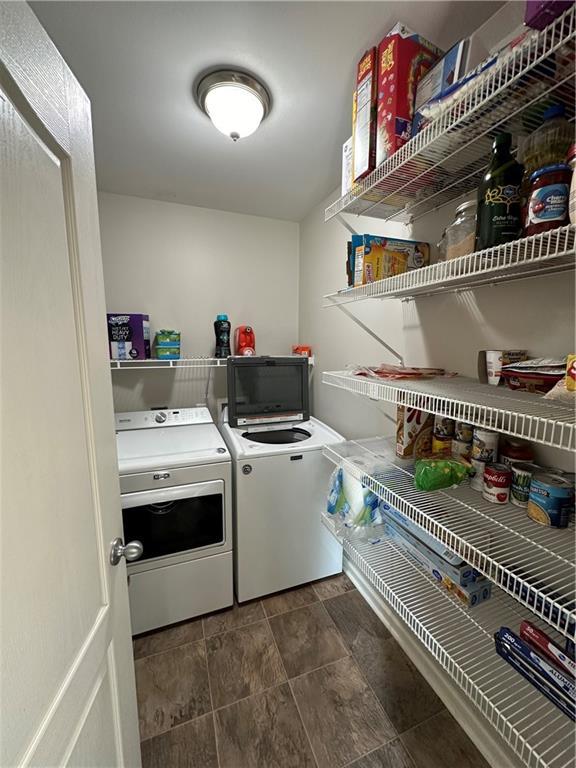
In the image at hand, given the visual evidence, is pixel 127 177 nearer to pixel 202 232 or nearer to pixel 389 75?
pixel 202 232

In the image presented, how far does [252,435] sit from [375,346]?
92 cm

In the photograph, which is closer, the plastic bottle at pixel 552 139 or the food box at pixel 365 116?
the plastic bottle at pixel 552 139

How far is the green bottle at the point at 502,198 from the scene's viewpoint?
0.71 metres

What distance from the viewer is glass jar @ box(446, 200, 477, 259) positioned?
865mm

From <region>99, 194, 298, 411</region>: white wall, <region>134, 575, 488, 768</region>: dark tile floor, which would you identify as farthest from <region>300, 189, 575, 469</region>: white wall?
<region>134, 575, 488, 768</region>: dark tile floor

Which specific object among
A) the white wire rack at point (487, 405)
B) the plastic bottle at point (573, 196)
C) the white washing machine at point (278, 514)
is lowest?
the white washing machine at point (278, 514)

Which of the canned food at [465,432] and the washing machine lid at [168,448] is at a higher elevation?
the canned food at [465,432]

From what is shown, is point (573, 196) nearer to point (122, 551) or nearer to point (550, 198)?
point (550, 198)

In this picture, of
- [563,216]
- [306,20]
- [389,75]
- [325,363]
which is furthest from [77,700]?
[325,363]

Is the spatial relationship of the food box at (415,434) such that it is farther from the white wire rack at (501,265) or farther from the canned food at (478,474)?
the white wire rack at (501,265)

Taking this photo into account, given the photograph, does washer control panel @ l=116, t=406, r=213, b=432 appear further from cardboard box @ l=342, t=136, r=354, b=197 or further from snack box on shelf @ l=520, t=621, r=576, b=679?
snack box on shelf @ l=520, t=621, r=576, b=679

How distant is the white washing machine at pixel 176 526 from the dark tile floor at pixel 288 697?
0.15m

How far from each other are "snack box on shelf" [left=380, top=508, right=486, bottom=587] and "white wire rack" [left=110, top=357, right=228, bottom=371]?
1.39 metres

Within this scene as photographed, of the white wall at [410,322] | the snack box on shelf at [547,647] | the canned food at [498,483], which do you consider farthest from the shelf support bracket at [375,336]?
the snack box on shelf at [547,647]
